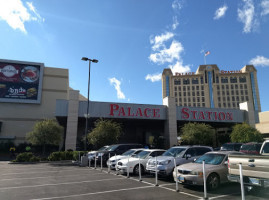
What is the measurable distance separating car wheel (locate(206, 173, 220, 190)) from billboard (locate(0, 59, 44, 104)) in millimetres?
35288

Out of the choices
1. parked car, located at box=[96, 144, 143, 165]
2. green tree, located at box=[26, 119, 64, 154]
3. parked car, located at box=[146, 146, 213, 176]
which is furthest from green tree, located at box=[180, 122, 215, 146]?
green tree, located at box=[26, 119, 64, 154]

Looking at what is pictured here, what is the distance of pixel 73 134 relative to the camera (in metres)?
28.1

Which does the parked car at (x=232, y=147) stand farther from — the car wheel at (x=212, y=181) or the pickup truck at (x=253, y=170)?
the pickup truck at (x=253, y=170)

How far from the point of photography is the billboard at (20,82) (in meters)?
36.2

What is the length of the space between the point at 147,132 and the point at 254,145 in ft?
105

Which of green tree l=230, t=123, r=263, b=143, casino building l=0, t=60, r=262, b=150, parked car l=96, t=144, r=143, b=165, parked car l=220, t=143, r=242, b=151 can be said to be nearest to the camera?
parked car l=220, t=143, r=242, b=151

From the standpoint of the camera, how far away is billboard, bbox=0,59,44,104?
36.2 meters

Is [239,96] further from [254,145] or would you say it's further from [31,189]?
[31,189]

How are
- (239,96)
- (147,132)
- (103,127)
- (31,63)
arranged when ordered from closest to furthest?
(103,127) → (31,63) → (147,132) → (239,96)

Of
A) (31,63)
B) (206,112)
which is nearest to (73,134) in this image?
(31,63)

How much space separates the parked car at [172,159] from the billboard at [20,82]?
1261 inches

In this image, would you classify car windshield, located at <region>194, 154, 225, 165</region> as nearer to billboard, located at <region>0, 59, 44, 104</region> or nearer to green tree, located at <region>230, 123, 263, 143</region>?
green tree, located at <region>230, 123, 263, 143</region>

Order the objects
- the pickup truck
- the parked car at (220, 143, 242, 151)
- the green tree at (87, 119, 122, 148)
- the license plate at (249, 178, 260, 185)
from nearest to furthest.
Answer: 1. the pickup truck
2. the license plate at (249, 178, 260, 185)
3. the parked car at (220, 143, 242, 151)
4. the green tree at (87, 119, 122, 148)

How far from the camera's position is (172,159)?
414 inches
